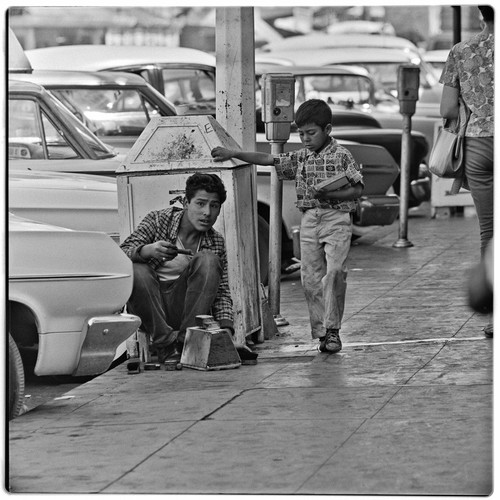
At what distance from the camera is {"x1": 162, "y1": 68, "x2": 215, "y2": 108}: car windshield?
13961mm

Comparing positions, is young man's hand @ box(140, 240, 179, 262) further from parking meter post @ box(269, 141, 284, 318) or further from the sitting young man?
parking meter post @ box(269, 141, 284, 318)

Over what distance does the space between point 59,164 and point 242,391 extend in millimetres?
3302

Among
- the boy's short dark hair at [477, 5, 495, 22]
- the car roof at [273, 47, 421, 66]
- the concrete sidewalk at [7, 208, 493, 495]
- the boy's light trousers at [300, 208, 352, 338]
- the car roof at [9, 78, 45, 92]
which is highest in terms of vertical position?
the car roof at [273, 47, 421, 66]

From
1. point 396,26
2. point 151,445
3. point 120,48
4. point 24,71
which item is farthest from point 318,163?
point 396,26

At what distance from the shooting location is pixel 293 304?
937 cm

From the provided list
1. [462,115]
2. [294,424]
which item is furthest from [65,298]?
[462,115]

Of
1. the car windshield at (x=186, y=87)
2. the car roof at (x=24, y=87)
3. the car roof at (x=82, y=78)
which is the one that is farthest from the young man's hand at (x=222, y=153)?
the car windshield at (x=186, y=87)

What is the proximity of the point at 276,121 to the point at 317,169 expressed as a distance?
1032 millimetres

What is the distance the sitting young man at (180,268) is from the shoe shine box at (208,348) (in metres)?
0.11

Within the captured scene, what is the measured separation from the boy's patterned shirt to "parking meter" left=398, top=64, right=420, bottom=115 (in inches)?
195

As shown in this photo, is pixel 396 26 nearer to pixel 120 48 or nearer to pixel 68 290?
pixel 120 48

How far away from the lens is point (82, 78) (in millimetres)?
11508

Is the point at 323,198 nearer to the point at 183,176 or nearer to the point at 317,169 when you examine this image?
the point at 317,169

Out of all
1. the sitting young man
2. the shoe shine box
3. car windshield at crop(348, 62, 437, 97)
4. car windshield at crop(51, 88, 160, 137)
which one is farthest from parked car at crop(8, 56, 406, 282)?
car windshield at crop(348, 62, 437, 97)
